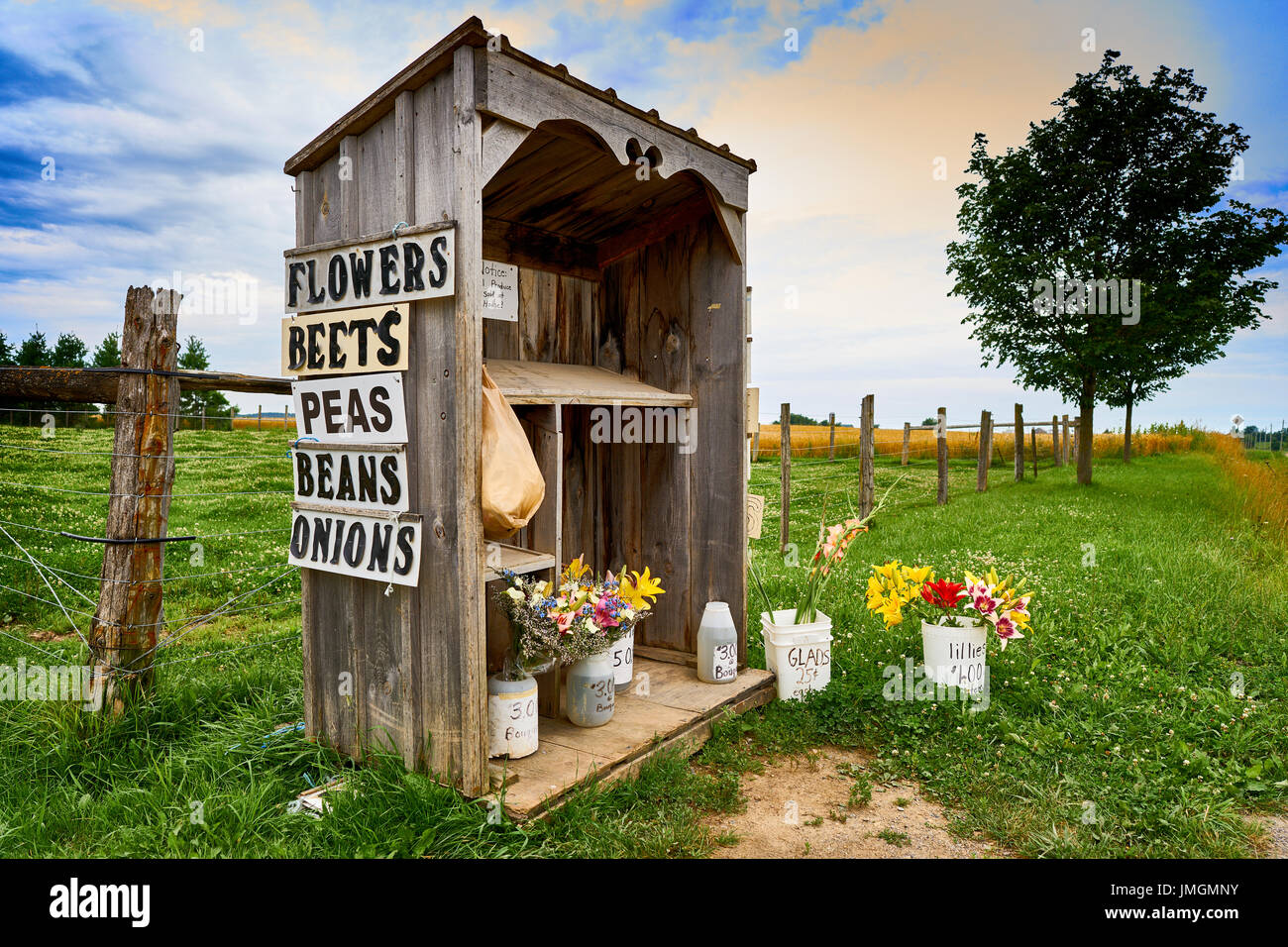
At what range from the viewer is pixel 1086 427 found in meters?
16.8

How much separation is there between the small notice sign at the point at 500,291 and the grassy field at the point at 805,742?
192cm

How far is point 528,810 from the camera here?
3.05 meters

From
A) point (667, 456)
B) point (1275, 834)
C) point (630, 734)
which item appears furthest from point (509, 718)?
point (1275, 834)

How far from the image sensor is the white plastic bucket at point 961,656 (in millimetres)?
4590

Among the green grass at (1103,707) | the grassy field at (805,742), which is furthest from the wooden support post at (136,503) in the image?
the green grass at (1103,707)

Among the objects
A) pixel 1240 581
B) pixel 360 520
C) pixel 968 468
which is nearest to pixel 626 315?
pixel 360 520

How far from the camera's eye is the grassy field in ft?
10.1

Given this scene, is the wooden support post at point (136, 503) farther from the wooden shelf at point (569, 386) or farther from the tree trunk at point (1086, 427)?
the tree trunk at point (1086, 427)

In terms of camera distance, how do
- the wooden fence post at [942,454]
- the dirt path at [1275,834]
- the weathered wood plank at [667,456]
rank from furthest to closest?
the wooden fence post at [942,454]
the weathered wood plank at [667,456]
the dirt path at [1275,834]

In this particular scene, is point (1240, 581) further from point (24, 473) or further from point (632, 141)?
point (24, 473)

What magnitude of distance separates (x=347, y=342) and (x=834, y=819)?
2968 mm

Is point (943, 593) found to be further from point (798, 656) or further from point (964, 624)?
point (798, 656)

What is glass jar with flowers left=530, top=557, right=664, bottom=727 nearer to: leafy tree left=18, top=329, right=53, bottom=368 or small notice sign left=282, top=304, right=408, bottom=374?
small notice sign left=282, top=304, right=408, bottom=374

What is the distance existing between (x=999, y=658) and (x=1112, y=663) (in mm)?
695
